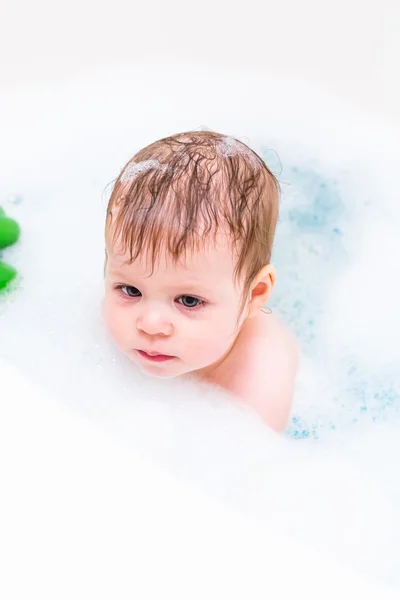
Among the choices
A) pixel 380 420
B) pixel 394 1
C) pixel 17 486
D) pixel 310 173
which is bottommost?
pixel 17 486

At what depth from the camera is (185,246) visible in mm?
898

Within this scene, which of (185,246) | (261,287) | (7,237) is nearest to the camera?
(185,246)

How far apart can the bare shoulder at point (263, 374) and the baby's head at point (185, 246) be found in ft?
0.43

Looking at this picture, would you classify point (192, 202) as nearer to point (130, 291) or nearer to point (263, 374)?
point (130, 291)

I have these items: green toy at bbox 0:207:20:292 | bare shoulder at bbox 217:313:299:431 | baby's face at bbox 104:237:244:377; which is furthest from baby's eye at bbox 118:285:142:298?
green toy at bbox 0:207:20:292

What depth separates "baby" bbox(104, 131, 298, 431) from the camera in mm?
903

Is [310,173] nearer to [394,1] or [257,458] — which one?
[394,1]

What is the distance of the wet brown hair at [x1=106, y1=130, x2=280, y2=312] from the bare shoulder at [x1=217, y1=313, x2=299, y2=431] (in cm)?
17

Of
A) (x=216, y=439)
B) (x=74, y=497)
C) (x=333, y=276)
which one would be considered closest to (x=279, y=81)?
(x=333, y=276)

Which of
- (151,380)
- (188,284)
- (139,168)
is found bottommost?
(151,380)

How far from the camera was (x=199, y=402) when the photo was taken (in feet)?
3.59

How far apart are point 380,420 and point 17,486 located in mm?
705

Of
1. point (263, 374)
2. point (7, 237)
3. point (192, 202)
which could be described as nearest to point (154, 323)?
point (192, 202)

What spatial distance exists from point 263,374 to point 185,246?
0.31 metres
